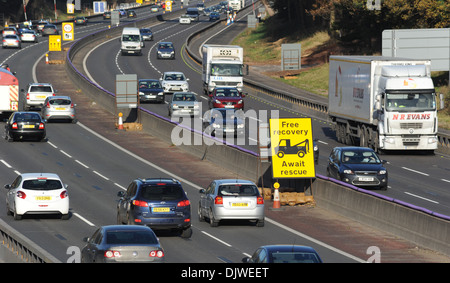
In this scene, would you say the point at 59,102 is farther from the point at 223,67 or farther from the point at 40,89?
the point at 223,67

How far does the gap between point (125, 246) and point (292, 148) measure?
14.8m

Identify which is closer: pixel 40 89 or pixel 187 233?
pixel 187 233

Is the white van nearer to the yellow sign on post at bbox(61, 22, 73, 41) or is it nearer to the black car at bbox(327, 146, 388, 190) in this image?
the yellow sign on post at bbox(61, 22, 73, 41)

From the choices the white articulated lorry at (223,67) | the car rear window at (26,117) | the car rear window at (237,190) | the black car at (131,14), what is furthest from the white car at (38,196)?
the black car at (131,14)

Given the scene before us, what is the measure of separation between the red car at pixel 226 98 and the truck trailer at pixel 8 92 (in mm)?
12265

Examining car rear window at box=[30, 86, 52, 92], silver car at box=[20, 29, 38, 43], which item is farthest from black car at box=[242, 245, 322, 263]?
silver car at box=[20, 29, 38, 43]

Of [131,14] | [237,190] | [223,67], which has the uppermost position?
[131,14]

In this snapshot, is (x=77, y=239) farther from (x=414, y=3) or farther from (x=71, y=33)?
(x=71, y=33)

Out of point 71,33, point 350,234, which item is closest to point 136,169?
point 350,234

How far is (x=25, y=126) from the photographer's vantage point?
47188mm

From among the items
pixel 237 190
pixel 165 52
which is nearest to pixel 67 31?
pixel 165 52

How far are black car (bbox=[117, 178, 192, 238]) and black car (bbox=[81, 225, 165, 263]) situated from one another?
593 centimetres

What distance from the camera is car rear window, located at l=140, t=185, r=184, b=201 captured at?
26219mm

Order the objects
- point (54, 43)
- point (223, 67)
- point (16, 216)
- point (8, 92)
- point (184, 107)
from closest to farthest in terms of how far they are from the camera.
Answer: point (16, 216) < point (8, 92) < point (184, 107) < point (223, 67) < point (54, 43)
